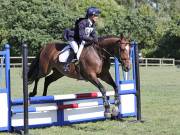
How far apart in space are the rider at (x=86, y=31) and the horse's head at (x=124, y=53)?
74 centimetres

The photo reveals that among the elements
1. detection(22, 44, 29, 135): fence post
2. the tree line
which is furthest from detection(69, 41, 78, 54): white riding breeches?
the tree line

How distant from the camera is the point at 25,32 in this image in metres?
45.2

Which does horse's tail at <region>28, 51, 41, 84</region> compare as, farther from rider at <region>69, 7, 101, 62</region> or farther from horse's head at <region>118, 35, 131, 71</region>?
horse's head at <region>118, 35, 131, 71</region>

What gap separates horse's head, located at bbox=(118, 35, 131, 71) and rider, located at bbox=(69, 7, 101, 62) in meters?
0.74

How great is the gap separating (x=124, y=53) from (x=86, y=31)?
1.07 meters

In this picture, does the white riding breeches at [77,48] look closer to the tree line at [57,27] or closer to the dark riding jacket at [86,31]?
the dark riding jacket at [86,31]

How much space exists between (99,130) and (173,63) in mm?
38955

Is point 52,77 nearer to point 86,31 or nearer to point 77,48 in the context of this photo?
point 77,48

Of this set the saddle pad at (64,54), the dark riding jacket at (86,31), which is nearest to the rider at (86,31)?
the dark riding jacket at (86,31)

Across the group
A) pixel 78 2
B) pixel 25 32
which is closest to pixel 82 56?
pixel 25 32

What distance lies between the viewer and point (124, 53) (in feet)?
30.0

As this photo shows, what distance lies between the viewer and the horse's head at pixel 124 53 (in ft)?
29.8

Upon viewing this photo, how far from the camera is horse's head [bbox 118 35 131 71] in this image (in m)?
9.07

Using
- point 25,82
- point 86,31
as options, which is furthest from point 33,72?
point 25,82
